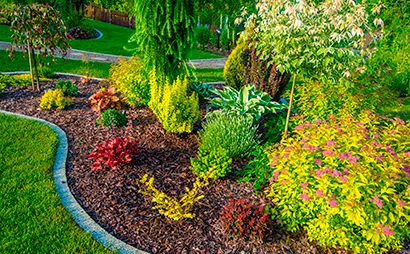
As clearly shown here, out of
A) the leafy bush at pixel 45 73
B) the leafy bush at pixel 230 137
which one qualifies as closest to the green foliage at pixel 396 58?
the leafy bush at pixel 230 137

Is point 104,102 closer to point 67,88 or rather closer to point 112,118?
point 112,118

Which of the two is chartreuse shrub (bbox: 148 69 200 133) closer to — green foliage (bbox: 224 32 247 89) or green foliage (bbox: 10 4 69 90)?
green foliage (bbox: 224 32 247 89)

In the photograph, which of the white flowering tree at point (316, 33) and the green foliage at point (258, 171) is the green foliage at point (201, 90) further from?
the white flowering tree at point (316, 33)

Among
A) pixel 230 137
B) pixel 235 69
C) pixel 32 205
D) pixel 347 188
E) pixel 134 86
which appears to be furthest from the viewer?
pixel 235 69

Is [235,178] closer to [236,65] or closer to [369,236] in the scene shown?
[369,236]

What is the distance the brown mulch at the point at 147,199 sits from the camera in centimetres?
419

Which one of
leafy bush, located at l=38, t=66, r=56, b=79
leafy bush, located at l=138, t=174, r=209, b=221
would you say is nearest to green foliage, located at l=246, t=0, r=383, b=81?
leafy bush, located at l=138, t=174, r=209, b=221

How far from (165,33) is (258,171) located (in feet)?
11.9

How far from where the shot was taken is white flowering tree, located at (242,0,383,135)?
183 inches

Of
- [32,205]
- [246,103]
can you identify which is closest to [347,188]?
[246,103]

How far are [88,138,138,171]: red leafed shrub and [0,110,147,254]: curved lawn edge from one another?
527 mm

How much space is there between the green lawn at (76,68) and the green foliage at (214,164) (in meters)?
6.40

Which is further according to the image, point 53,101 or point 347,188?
point 53,101

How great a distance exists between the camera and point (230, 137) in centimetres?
581
